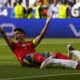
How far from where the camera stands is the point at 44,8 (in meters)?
31.8

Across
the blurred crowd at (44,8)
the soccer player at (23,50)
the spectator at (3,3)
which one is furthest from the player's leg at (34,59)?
the spectator at (3,3)

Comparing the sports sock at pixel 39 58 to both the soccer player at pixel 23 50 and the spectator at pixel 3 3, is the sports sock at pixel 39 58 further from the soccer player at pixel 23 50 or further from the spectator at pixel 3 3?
the spectator at pixel 3 3

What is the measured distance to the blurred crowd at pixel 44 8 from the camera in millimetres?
28734

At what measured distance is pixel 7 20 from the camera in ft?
85.4

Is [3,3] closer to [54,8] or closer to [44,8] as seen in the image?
[44,8]

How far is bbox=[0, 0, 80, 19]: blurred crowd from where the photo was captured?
94.3 ft

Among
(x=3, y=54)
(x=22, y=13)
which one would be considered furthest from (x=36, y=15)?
(x=3, y=54)

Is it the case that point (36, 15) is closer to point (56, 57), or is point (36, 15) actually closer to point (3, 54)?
point (3, 54)

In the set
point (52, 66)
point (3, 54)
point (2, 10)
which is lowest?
point (2, 10)

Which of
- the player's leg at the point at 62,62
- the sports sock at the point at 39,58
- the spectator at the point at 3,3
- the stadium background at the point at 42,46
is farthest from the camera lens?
→ the spectator at the point at 3,3

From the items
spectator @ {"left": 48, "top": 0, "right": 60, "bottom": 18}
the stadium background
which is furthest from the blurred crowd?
the stadium background

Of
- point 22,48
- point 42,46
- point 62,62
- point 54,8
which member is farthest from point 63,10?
point 62,62

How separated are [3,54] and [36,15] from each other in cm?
1224

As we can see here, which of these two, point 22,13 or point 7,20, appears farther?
point 22,13
